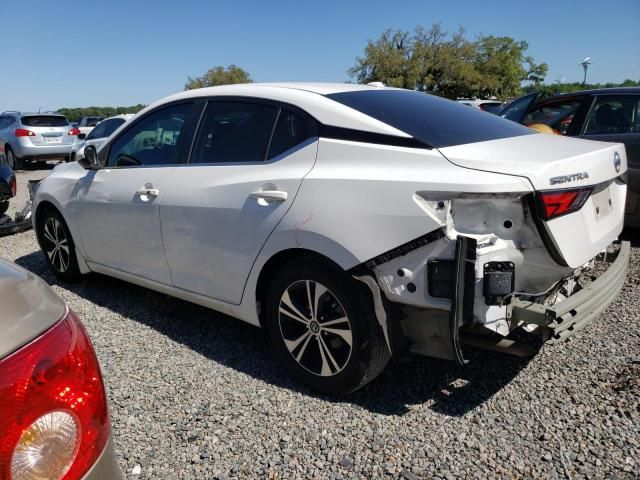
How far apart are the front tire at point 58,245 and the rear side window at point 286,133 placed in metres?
2.51

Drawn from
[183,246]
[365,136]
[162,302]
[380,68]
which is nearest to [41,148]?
[162,302]

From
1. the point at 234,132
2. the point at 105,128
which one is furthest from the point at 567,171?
the point at 105,128

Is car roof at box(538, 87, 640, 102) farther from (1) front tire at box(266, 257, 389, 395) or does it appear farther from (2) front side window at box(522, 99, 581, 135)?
(1) front tire at box(266, 257, 389, 395)

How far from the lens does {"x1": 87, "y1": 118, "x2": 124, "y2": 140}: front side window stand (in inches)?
589

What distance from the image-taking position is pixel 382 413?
2.74 m

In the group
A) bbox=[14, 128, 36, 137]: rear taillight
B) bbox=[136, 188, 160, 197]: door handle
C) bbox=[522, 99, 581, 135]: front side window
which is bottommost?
bbox=[136, 188, 160, 197]: door handle

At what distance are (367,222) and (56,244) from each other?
11.5 ft

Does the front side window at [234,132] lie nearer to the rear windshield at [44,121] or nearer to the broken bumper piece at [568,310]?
the broken bumper piece at [568,310]

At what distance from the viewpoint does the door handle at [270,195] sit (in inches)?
111

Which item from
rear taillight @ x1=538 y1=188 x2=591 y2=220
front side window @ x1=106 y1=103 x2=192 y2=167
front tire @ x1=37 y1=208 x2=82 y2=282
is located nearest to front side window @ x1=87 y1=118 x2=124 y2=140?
front tire @ x1=37 y1=208 x2=82 y2=282

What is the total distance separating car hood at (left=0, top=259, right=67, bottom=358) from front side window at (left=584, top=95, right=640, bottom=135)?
563 centimetres

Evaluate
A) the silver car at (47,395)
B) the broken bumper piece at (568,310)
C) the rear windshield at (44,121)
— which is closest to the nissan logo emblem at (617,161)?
the broken bumper piece at (568,310)

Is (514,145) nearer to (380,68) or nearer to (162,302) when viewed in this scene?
(162,302)

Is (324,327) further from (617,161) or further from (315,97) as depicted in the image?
(617,161)
